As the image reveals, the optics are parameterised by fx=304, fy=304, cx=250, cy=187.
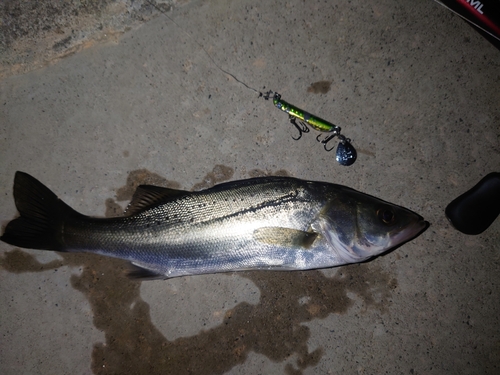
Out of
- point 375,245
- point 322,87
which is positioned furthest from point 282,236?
point 322,87

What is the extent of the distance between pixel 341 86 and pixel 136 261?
267 cm

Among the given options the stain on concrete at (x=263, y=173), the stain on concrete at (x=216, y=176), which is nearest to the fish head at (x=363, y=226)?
the stain on concrete at (x=263, y=173)

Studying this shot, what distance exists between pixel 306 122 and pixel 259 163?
631 millimetres

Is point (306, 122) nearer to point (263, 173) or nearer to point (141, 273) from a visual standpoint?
point (263, 173)

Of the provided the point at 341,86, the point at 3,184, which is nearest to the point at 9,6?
the point at 3,184

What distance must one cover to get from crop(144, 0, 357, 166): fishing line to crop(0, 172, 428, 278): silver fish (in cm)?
46

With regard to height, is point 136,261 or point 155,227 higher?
point 155,227

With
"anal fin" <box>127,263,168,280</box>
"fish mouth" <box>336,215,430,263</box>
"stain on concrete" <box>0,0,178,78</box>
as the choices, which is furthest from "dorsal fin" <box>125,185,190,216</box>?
"stain on concrete" <box>0,0,178,78</box>

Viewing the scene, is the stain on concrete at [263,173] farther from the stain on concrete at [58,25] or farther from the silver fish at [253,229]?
the stain on concrete at [58,25]

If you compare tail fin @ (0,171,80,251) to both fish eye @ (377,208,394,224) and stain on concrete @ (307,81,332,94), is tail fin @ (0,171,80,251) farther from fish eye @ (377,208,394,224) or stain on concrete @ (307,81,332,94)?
fish eye @ (377,208,394,224)

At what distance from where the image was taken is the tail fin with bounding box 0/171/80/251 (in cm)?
285

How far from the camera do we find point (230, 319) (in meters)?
3.14

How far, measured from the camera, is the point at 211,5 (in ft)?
10.5

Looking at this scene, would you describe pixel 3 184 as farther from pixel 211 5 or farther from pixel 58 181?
pixel 211 5
